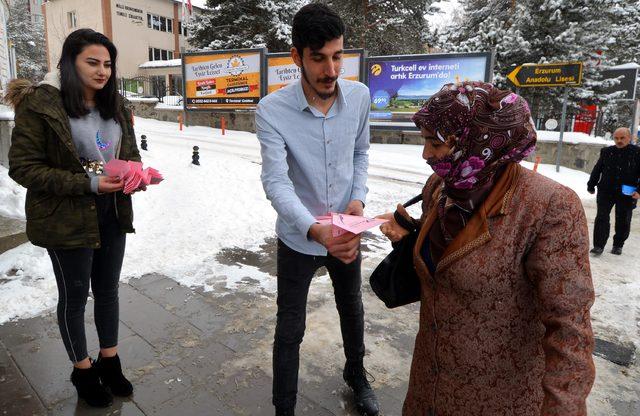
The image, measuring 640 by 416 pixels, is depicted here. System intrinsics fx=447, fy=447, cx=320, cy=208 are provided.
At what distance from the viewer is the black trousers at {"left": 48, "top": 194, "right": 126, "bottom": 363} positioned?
2.53 metres

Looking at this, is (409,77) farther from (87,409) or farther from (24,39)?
(24,39)

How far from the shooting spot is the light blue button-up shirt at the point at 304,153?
7.13 ft

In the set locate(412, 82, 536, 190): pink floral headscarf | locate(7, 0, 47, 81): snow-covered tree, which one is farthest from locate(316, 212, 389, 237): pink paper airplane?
locate(7, 0, 47, 81): snow-covered tree

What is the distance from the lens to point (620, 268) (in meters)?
5.75

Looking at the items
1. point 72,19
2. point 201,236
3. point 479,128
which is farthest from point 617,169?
point 72,19

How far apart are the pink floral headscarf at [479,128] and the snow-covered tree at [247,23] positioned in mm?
24707

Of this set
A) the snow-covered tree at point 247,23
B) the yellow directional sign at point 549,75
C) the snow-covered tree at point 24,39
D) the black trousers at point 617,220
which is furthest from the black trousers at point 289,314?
the snow-covered tree at point 24,39

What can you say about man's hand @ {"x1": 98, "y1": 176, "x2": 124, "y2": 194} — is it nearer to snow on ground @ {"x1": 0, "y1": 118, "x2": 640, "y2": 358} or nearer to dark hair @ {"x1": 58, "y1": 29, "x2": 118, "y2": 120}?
dark hair @ {"x1": 58, "y1": 29, "x2": 118, "y2": 120}

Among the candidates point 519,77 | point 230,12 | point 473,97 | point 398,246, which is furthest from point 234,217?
point 230,12

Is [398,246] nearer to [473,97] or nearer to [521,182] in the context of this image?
[521,182]

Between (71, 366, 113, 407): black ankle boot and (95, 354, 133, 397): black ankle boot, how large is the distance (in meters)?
0.09

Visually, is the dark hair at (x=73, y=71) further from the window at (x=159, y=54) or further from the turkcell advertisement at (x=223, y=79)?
the window at (x=159, y=54)

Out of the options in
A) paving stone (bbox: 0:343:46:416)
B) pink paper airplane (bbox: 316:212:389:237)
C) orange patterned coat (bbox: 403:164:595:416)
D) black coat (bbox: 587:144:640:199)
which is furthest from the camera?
black coat (bbox: 587:144:640:199)

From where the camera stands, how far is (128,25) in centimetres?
3981
